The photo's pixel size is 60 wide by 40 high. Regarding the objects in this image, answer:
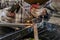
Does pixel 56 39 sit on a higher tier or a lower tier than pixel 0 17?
lower

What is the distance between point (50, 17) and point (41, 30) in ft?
1.00

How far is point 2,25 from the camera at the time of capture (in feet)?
3.76

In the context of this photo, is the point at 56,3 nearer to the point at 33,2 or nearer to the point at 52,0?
the point at 52,0

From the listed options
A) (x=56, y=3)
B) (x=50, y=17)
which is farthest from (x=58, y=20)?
(x=56, y=3)

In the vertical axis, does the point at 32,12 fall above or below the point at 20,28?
above

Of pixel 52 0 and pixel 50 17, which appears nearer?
pixel 52 0

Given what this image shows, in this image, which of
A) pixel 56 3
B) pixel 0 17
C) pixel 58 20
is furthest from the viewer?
pixel 58 20

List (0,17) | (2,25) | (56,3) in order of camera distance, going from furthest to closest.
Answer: (56,3)
(0,17)
(2,25)

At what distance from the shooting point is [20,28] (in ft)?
3.63

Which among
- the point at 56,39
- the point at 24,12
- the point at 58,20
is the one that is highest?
the point at 24,12

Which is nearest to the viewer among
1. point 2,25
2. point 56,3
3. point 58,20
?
point 2,25

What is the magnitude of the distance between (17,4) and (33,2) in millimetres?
311

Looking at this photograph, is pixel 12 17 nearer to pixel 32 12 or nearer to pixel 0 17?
pixel 0 17

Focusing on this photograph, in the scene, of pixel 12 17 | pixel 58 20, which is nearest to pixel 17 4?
Answer: pixel 12 17
